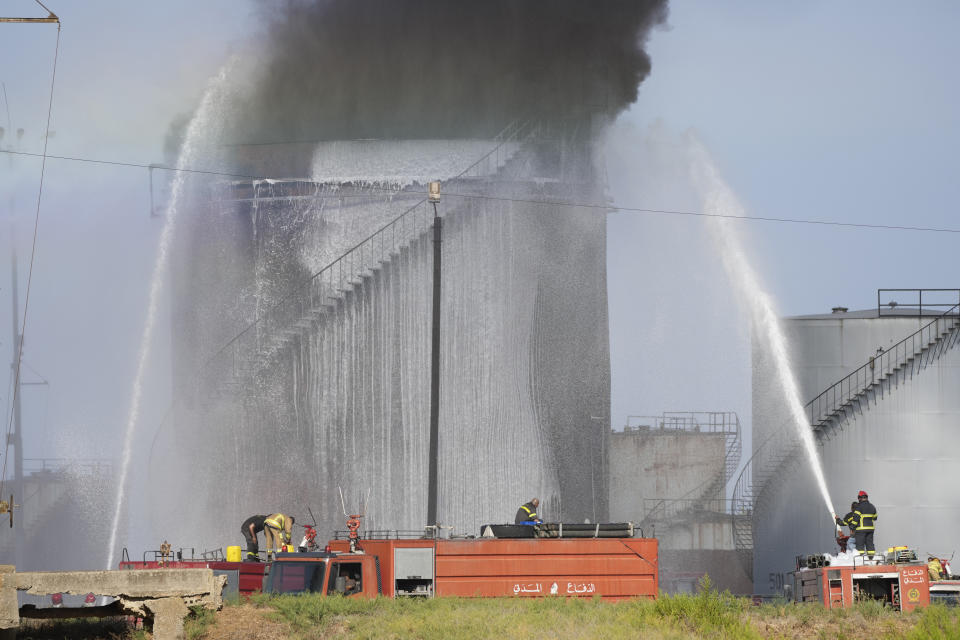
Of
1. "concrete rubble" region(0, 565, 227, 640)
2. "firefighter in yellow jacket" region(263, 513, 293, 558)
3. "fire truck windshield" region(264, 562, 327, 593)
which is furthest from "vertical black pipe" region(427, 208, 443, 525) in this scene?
"concrete rubble" region(0, 565, 227, 640)

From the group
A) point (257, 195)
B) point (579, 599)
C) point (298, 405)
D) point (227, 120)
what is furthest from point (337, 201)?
point (579, 599)

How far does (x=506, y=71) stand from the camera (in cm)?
4684

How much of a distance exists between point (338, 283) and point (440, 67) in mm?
9763

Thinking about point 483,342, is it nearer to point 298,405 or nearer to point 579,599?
point 298,405

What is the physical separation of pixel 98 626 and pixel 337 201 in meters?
30.3

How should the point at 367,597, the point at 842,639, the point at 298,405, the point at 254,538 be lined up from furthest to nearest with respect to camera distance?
the point at 298,405 < the point at 254,538 < the point at 367,597 < the point at 842,639

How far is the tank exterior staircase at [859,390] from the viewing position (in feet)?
112

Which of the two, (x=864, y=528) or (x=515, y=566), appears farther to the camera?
(x=864, y=528)

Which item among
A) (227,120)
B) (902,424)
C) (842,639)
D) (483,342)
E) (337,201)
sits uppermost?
(227,120)

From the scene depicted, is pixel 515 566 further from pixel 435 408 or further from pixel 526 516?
pixel 435 408

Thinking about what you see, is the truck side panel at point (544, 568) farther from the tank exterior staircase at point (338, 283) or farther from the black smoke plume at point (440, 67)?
the black smoke plume at point (440, 67)

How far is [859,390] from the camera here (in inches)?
1380

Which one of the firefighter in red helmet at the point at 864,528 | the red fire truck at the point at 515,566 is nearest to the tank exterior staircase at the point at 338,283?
the red fire truck at the point at 515,566

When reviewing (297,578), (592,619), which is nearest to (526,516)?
(297,578)
